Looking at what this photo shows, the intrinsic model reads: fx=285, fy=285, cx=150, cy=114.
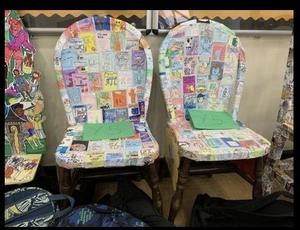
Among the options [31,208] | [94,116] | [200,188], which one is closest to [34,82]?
[94,116]

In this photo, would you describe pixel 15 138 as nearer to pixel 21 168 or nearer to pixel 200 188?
pixel 21 168

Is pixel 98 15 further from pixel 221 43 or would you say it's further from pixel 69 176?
pixel 69 176

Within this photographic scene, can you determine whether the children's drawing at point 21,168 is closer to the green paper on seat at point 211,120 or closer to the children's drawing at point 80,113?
the children's drawing at point 80,113

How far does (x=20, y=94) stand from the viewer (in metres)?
1.21

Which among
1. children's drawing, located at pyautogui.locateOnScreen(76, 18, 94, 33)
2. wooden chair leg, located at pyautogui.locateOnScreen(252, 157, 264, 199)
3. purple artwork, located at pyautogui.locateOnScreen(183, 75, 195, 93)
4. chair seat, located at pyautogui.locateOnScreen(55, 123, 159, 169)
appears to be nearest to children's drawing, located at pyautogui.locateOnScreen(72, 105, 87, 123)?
chair seat, located at pyautogui.locateOnScreen(55, 123, 159, 169)

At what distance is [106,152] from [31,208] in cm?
32

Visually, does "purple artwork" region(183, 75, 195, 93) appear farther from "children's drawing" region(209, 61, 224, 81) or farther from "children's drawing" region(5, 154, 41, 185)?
"children's drawing" region(5, 154, 41, 185)

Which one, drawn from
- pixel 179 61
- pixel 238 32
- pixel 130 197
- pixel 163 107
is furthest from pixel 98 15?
pixel 130 197

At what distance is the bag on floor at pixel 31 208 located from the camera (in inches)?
37.6

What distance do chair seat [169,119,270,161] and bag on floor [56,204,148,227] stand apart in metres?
0.33

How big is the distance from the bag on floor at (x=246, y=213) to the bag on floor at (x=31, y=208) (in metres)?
0.53

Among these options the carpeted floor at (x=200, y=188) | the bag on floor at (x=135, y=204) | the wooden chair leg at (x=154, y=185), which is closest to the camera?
the bag on floor at (x=135, y=204)

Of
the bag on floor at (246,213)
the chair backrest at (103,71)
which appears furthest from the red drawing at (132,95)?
the bag on floor at (246,213)

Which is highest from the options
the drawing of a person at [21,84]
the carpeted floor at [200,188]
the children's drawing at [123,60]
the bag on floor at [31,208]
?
the children's drawing at [123,60]
